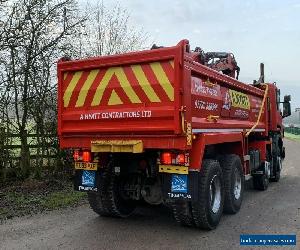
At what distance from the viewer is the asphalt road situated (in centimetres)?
540

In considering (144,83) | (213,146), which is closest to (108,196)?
(213,146)

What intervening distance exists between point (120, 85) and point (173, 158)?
135 centimetres

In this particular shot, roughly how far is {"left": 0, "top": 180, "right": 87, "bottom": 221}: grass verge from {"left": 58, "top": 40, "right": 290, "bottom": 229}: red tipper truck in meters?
1.38

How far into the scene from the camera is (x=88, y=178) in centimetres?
651

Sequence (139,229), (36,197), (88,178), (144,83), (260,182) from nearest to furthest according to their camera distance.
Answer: (144,83) < (139,229) < (88,178) < (36,197) < (260,182)

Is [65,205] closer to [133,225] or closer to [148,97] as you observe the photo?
[133,225]

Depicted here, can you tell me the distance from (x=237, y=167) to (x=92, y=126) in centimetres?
288

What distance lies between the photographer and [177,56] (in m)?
5.38

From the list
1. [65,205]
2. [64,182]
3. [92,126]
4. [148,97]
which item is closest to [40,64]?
[64,182]

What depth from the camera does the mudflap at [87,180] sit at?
6.48m

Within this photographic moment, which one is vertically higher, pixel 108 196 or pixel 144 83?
pixel 144 83

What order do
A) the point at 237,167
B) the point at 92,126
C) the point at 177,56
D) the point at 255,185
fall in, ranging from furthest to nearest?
1. the point at 255,185
2. the point at 237,167
3. the point at 92,126
4. the point at 177,56

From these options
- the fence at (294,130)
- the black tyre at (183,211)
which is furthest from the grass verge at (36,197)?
the fence at (294,130)

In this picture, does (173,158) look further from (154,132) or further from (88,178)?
(88,178)
